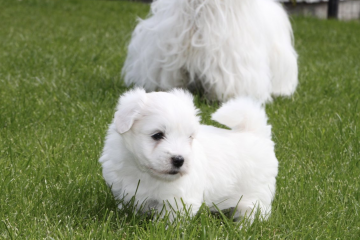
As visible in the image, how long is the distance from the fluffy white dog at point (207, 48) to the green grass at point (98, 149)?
0.94 feet

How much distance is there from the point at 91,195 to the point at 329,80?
3.54m

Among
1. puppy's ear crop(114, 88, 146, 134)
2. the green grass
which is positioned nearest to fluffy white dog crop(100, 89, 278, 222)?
puppy's ear crop(114, 88, 146, 134)

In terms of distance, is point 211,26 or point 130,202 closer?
point 130,202

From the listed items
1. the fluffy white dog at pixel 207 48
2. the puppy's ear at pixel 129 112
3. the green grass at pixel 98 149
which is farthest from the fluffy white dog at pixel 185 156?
the fluffy white dog at pixel 207 48

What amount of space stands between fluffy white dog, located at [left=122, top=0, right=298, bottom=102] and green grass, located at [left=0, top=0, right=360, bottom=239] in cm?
29

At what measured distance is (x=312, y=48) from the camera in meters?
8.34

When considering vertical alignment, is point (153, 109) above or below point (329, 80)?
above

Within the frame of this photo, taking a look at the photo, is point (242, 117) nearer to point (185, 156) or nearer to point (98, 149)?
point (185, 156)

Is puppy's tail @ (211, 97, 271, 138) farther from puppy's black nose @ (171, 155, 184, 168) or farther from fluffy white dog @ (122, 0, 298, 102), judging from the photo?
fluffy white dog @ (122, 0, 298, 102)

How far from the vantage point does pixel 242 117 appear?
9.15 ft

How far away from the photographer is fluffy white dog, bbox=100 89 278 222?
235 cm

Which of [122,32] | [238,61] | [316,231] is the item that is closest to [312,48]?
[122,32]

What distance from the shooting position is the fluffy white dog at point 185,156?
235cm

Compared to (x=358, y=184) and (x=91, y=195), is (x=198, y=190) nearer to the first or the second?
(x=91, y=195)
